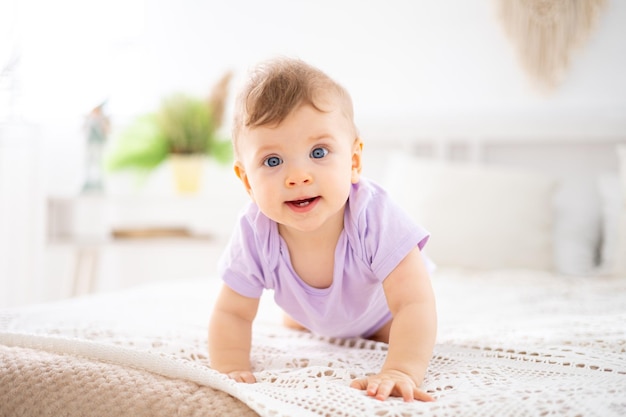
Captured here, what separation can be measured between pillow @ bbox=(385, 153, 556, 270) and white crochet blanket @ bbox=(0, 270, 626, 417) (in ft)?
1.37

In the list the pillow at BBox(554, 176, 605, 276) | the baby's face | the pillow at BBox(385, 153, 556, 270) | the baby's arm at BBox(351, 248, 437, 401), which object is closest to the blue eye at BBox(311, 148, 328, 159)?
the baby's face

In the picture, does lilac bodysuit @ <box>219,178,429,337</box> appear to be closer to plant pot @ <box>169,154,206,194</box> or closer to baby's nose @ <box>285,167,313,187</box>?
baby's nose @ <box>285,167,313,187</box>

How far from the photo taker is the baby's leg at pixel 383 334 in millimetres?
1158

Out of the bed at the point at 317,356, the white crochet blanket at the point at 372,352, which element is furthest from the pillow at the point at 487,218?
the white crochet blanket at the point at 372,352

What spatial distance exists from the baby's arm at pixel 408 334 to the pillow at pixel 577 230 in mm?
1243

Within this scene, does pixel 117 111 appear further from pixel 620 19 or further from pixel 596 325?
pixel 596 325

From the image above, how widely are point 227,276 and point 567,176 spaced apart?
5.73ft

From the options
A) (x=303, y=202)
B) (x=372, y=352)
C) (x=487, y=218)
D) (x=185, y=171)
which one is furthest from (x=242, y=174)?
(x=185, y=171)

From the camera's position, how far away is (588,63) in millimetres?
2418

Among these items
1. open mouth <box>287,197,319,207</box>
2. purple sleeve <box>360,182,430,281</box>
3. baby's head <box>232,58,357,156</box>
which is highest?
baby's head <box>232,58,357,156</box>

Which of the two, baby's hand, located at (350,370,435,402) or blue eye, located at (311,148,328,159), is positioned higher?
blue eye, located at (311,148,328,159)

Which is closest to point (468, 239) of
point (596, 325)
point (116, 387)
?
point (596, 325)

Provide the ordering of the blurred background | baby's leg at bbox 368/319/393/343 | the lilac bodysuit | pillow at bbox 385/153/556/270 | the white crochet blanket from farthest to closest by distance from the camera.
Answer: the blurred background < pillow at bbox 385/153/556/270 < baby's leg at bbox 368/319/393/343 < the lilac bodysuit < the white crochet blanket

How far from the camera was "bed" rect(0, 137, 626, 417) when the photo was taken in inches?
28.7
